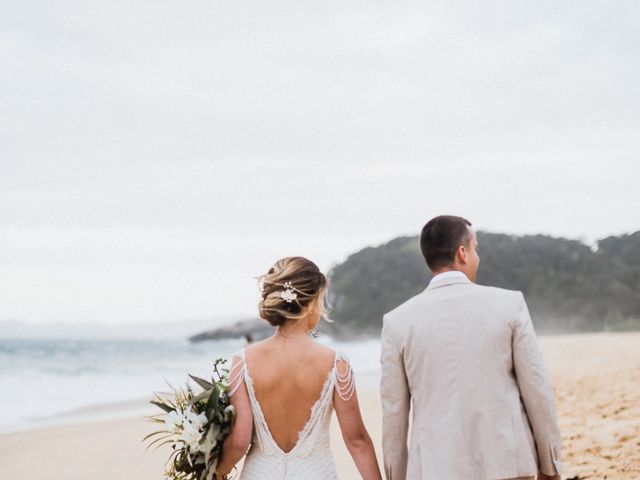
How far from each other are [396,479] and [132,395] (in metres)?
14.8

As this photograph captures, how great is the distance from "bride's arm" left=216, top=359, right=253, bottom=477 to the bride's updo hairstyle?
287mm

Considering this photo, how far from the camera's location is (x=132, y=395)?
17.2 m

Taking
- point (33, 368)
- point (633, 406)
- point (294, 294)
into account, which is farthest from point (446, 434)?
point (33, 368)

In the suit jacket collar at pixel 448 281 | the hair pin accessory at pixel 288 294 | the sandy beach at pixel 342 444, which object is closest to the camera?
the suit jacket collar at pixel 448 281

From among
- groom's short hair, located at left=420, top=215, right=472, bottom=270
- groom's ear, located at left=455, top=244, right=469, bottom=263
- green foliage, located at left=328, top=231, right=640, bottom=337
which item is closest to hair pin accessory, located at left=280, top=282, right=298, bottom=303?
groom's short hair, located at left=420, top=215, right=472, bottom=270

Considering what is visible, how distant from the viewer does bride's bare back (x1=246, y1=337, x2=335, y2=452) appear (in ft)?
11.2

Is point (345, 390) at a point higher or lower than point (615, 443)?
higher

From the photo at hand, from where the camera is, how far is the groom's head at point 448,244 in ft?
10.4

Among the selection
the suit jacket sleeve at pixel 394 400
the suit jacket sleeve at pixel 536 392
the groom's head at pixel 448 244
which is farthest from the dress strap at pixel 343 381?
the suit jacket sleeve at pixel 536 392

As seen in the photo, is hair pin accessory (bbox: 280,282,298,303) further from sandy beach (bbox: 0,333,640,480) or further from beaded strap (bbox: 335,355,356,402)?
sandy beach (bbox: 0,333,640,480)

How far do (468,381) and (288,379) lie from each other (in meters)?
0.80

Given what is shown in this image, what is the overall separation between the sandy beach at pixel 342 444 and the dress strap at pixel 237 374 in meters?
3.45

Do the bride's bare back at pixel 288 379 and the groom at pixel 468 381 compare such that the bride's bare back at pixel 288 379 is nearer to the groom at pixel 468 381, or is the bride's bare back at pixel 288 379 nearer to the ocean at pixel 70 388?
the groom at pixel 468 381

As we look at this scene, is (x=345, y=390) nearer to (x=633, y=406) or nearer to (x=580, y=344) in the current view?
(x=633, y=406)
